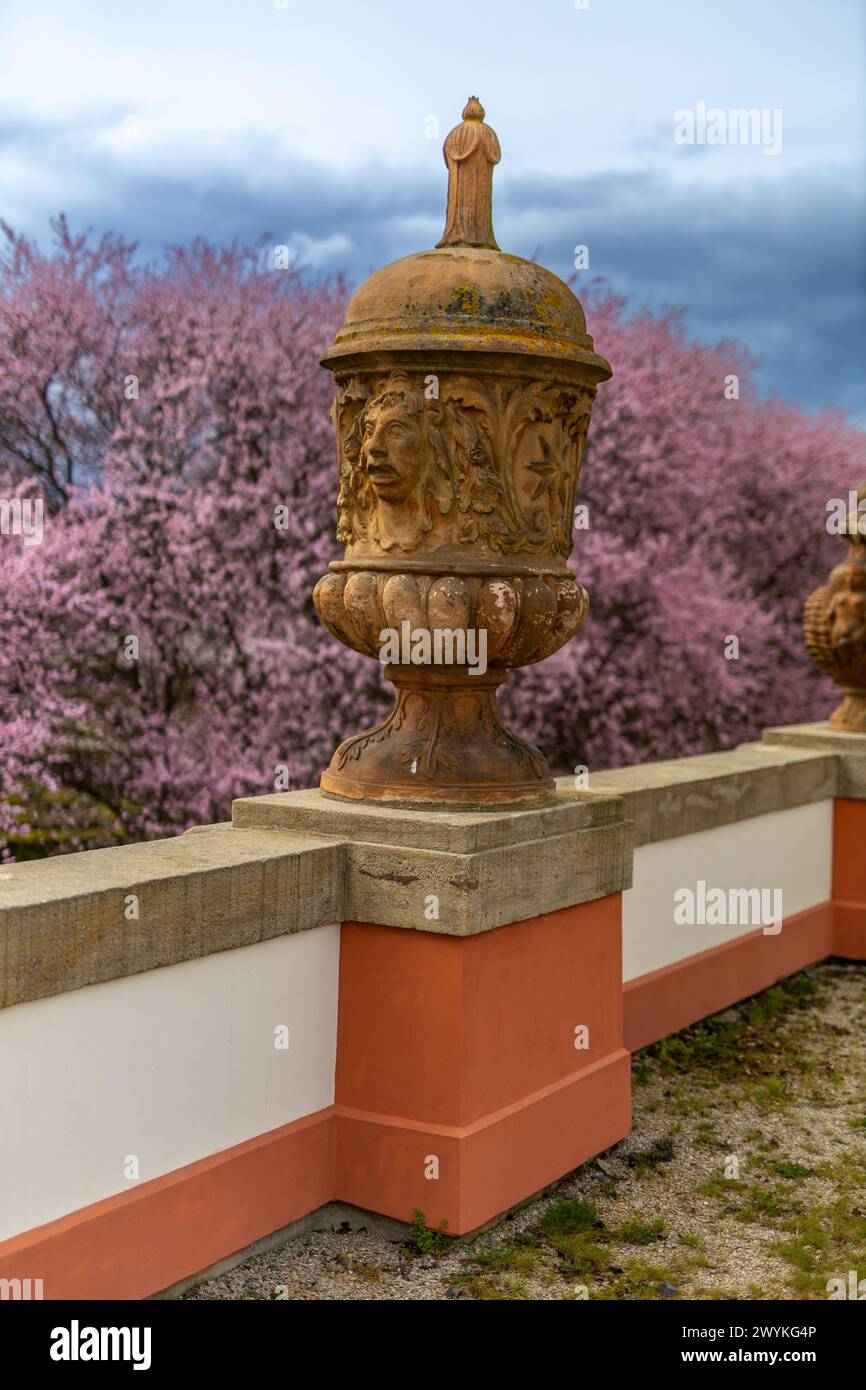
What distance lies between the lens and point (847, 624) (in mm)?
7242

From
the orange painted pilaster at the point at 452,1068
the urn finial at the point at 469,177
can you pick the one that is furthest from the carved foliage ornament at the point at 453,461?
the orange painted pilaster at the point at 452,1068

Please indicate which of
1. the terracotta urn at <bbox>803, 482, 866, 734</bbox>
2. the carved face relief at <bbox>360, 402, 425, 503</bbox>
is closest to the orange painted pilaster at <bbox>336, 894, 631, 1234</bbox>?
the carved face relief at <bbox>360, 402, 425, 503</bbox>

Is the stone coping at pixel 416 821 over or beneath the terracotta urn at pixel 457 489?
beneath

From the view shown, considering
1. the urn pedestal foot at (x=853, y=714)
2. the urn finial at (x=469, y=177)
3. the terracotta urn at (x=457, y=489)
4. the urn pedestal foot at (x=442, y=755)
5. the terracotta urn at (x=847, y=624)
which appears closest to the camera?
the terracotta urn at (x=457, y=489)

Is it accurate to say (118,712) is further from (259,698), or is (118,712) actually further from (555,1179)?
(555,1179)

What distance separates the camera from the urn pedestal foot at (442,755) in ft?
13.3

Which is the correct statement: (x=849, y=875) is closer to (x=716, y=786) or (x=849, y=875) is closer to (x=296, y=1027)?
(x=716, y=786)

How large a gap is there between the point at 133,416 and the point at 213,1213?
677 cm

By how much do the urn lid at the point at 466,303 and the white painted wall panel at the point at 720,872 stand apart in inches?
85.2

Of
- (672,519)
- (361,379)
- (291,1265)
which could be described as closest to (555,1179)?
(291,1265)

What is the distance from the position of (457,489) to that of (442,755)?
777mm

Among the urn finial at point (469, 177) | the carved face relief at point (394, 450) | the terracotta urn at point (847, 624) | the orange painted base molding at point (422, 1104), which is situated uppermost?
the urn finial at point (469, 177)

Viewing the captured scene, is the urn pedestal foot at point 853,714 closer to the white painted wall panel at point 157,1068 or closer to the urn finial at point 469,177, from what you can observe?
the urn finial at point 469,177

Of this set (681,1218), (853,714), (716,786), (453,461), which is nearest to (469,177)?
(453,461)
